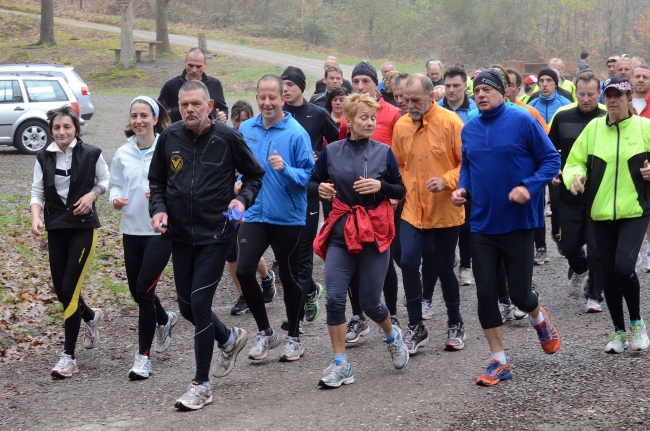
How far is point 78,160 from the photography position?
7.25m

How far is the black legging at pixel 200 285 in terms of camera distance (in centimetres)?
609

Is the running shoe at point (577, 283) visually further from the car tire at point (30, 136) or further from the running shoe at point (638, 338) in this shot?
the car tire at point (30, 136)

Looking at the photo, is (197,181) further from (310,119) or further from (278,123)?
(310,119)

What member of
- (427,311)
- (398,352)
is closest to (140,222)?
(398,352)

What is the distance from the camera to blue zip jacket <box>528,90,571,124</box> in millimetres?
11742

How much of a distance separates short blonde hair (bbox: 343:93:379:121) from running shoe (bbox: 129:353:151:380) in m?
2.52

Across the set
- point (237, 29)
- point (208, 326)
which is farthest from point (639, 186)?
point (237, 29)

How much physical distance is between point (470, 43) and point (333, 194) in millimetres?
50671

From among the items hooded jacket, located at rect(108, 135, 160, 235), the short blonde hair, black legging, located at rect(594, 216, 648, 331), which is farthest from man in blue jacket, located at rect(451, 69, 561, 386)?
hooded jacket, located at rect(108, 135, 160, 235)

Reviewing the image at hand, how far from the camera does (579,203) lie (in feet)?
28.2

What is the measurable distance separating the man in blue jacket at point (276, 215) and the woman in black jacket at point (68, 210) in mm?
1285

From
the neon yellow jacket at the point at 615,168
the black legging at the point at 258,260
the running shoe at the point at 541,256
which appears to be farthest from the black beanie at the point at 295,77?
the running shoe at the point at 541,256

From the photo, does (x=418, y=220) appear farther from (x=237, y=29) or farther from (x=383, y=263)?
(x=237, y=29)

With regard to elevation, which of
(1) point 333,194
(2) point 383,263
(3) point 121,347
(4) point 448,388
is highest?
(1) point 333,194
